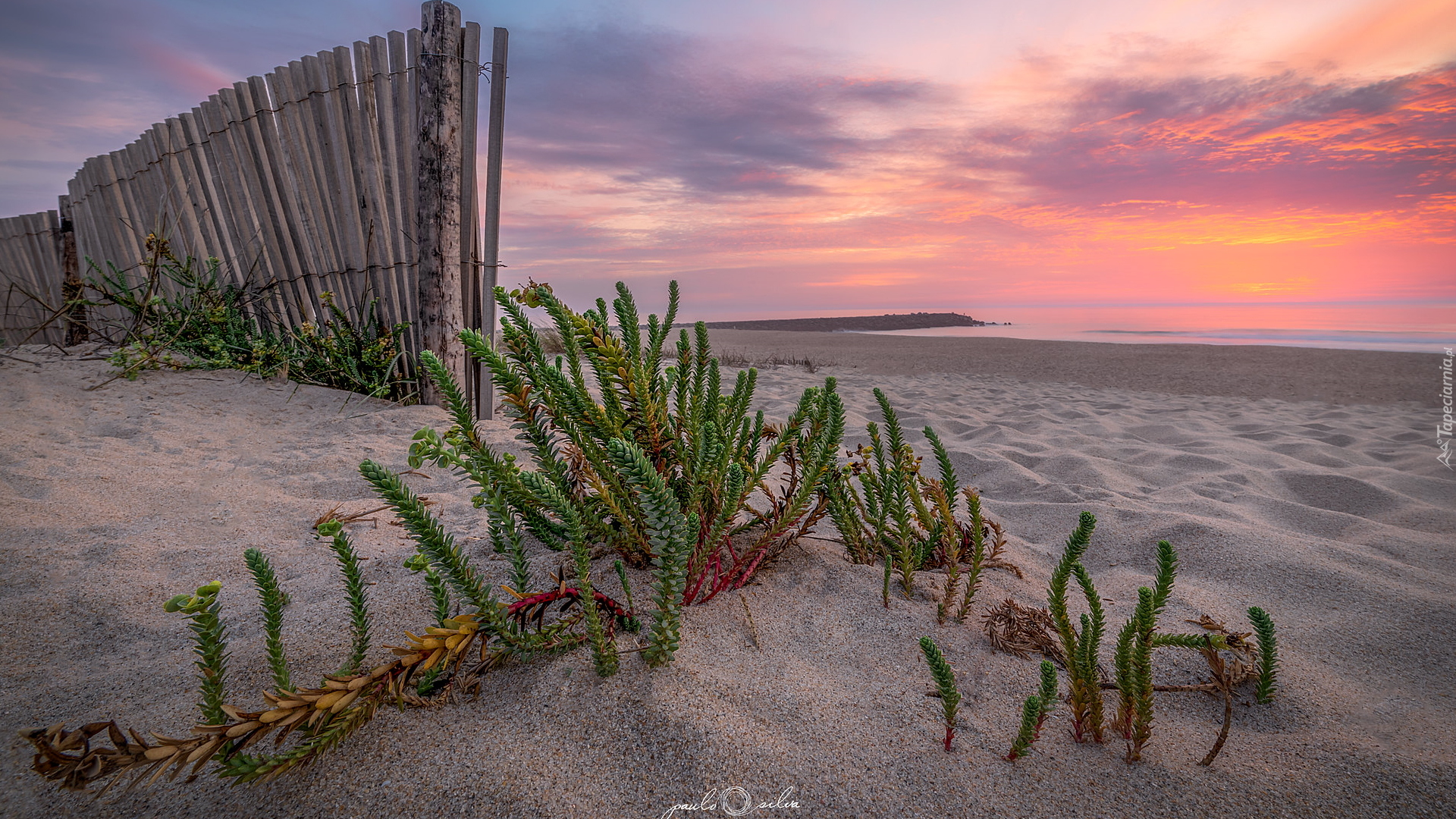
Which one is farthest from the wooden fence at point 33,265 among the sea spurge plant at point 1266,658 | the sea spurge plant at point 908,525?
the sea spurge plant at point 1266,658

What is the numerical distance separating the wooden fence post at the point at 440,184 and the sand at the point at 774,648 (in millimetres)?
878

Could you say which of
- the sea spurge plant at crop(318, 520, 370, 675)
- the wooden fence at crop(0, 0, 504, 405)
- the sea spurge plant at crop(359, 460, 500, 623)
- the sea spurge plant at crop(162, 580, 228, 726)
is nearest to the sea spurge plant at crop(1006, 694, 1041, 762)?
the sea spurge plant at crop(359, 460, 500, 623)

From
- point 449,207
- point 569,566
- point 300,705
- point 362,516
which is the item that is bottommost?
point 362,516

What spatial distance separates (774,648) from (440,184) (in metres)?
4.09

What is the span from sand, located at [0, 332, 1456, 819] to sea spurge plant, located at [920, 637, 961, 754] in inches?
1.7

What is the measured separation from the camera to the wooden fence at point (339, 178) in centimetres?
446

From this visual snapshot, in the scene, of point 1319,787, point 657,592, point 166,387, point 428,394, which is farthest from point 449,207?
point 1319,787

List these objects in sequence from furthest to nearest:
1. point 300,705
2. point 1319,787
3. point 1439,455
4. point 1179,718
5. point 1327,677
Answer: point 1439,455 < point 1327,677 < point 1179,718 < point 1319,787 < point 300,705

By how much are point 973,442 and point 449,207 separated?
4.04m

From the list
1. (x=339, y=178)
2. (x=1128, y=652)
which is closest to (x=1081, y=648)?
(x=1128, y=652)

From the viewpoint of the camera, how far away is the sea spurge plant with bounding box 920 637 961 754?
1.20m

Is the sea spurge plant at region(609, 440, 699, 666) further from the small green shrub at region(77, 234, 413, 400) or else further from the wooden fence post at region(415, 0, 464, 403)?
the small green shrub at region(77, 234, 413, 400)

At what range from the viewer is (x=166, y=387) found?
4.63m

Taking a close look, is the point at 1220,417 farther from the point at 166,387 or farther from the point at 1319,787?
the point at 166,387
